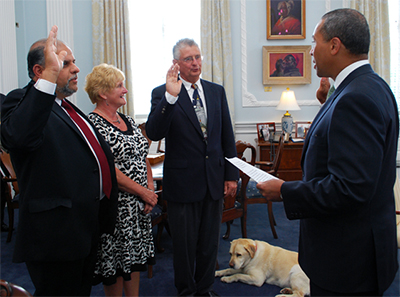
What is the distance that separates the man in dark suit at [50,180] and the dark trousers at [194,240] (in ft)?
2.45

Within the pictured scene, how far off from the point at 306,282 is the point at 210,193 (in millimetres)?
954

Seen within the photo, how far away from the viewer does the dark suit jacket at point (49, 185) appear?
1166 mm

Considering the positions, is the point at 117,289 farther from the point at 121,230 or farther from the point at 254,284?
the point at 254,284

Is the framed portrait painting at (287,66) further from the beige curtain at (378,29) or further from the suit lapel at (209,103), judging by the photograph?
the suit lapel at (209,103)

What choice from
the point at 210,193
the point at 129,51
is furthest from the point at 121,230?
the point at 129,51

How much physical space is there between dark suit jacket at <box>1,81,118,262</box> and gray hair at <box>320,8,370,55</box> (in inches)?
41.0

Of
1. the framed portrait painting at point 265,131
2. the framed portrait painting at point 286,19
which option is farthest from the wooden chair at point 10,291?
the framed portrait painting at point 286,19

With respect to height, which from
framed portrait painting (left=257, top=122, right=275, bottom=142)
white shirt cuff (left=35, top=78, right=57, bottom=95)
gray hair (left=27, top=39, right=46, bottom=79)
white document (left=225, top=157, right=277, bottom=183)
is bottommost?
framed portrait painting (left=257, top=122, right=275, bottom=142)

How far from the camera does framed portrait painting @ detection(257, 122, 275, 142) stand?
5262mm

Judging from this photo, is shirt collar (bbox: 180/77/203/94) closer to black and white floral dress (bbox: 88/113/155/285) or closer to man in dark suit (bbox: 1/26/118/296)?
black and white floral dress (bbox: 88/113/155/285)

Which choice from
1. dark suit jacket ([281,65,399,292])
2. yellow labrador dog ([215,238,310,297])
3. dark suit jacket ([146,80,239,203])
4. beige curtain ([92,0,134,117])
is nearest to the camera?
dark suit jacket ([281,65,399,292])

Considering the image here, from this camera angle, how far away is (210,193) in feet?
6.70

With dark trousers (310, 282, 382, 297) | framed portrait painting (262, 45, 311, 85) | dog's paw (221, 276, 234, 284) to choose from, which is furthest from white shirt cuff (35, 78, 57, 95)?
framed portrait painting (262, 45, 311, 85)

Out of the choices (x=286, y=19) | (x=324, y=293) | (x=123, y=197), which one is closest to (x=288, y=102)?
(x=286, y=19)
